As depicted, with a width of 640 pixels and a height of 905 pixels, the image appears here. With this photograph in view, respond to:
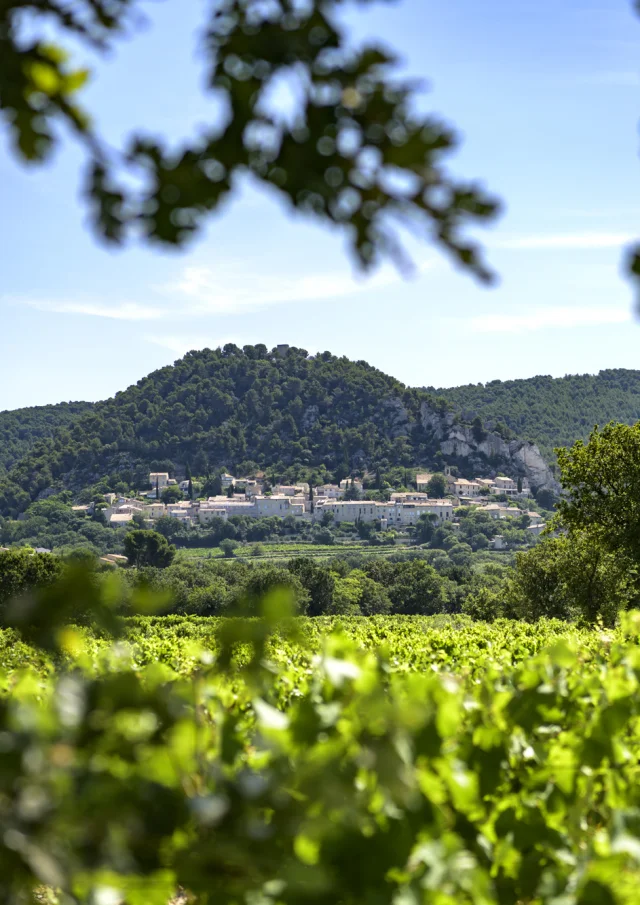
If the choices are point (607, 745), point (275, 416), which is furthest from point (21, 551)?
point (275, 416)

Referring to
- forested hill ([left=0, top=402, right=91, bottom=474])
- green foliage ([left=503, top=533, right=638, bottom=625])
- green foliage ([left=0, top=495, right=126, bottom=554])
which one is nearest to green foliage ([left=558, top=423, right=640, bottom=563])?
green foliage ([left=503, top=533, right=638, bottom=625])

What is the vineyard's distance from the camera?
1.06 metres

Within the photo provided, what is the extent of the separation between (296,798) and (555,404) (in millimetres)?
153717

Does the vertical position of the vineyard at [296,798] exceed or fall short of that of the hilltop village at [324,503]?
it exceeds it

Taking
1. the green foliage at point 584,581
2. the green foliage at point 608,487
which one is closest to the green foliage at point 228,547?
the green foliage at point 584,581

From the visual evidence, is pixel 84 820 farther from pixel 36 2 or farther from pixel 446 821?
pixel 36 2

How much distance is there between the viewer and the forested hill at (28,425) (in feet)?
493

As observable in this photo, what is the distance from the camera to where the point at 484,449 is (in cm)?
14125

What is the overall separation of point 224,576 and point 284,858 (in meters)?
64.7

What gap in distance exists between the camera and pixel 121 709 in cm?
117

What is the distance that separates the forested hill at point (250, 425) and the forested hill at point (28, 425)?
42.9 ft

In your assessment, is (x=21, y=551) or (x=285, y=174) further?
(x=21, y=551)

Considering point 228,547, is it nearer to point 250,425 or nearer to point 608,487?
point 250,425

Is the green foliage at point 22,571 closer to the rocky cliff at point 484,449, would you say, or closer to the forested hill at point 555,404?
the rocky cliff at point 484,449
